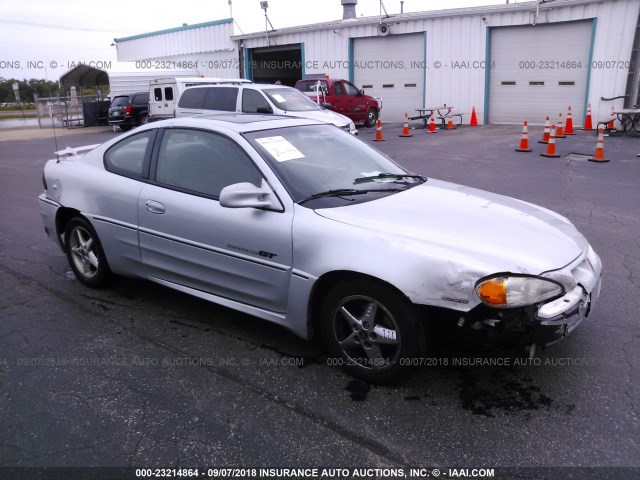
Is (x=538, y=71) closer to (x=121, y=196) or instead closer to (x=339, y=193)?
(x=339, y=193)

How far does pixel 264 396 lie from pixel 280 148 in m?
1.66

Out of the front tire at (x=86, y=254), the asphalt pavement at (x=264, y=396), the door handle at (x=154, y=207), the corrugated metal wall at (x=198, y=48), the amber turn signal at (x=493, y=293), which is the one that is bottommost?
the asphalt pavement at (x=264, y=396)

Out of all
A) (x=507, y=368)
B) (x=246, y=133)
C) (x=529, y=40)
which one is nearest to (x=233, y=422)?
(x=507, y=368)

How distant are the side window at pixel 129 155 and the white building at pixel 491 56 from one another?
17.6m

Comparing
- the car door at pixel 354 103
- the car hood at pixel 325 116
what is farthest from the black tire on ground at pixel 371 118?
the car hood at pixel 325 116

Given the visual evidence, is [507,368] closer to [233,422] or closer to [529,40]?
[233,422]

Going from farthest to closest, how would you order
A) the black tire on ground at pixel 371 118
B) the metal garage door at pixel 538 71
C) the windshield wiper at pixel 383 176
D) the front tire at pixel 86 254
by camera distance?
the black tire on ground at pixel 371 118, the metal garage door at pixel 538 71, the front tire at pixel 86 254, the windshield wiper at pixel 383 176

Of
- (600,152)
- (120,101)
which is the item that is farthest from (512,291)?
(120,101)

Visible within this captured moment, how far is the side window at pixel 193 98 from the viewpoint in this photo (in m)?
14.2

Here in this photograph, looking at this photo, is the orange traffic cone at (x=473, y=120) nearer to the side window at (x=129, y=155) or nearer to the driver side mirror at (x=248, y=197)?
the side window at (x=129, y=155)

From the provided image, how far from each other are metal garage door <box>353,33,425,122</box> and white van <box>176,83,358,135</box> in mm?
9892

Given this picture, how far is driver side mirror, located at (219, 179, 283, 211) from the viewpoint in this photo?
3.39 m

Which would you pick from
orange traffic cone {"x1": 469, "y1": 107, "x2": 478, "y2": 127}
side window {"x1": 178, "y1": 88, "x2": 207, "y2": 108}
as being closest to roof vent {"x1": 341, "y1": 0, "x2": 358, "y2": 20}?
orange traffic cone {"x1": 469, "y1": 107, "x2": 478, "y2": 127}

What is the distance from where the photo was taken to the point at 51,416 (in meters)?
3.01
